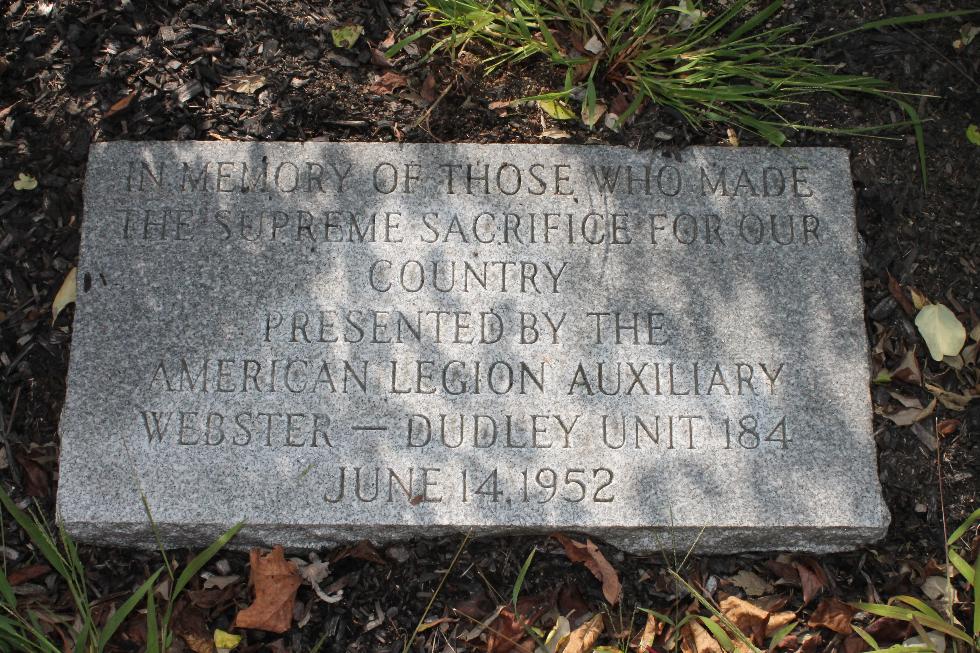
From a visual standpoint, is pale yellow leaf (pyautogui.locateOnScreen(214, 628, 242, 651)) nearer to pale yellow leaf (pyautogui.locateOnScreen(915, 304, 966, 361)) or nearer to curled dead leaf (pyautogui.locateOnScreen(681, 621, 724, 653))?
curled dead leaf (pyautogui.locateOnScreen(681, 621, 724, 653))

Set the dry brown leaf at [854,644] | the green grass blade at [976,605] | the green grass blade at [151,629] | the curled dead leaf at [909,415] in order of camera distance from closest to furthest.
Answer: the green grass blade at [151,629], the green grass blade at [976,605], the dry brown leaf at [854,644], the curled dead leaf at [909,415]

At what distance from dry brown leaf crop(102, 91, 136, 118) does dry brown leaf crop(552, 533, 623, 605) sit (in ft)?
7.83

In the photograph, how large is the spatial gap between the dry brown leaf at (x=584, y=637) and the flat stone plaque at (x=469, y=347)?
11.8 inches

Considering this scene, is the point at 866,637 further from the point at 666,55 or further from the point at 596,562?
the point at 666,55

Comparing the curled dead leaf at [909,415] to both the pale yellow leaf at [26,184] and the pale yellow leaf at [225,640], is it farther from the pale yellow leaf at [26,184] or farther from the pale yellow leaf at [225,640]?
the pale yellow leaf at [26,184]

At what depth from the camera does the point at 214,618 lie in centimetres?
297

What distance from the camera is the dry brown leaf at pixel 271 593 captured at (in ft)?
9.59

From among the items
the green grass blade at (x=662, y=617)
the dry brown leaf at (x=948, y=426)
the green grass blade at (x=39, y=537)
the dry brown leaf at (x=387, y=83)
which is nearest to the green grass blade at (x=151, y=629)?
the green grass blade at (x=39, y=537)

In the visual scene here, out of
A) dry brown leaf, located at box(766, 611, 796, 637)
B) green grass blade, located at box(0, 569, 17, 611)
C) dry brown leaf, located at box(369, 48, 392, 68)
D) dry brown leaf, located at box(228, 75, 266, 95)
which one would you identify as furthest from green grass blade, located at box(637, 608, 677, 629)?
dry brown leaf, located at box(228, 75, 266, 95)

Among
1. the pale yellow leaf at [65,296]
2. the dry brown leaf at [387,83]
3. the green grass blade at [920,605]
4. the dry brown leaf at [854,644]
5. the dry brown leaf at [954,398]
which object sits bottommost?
the dry brown leaf at [854,644]

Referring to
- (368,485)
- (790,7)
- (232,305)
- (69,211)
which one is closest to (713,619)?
(368,485)

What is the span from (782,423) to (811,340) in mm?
325

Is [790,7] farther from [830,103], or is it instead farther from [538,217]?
[538,217]

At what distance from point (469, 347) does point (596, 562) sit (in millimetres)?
876
